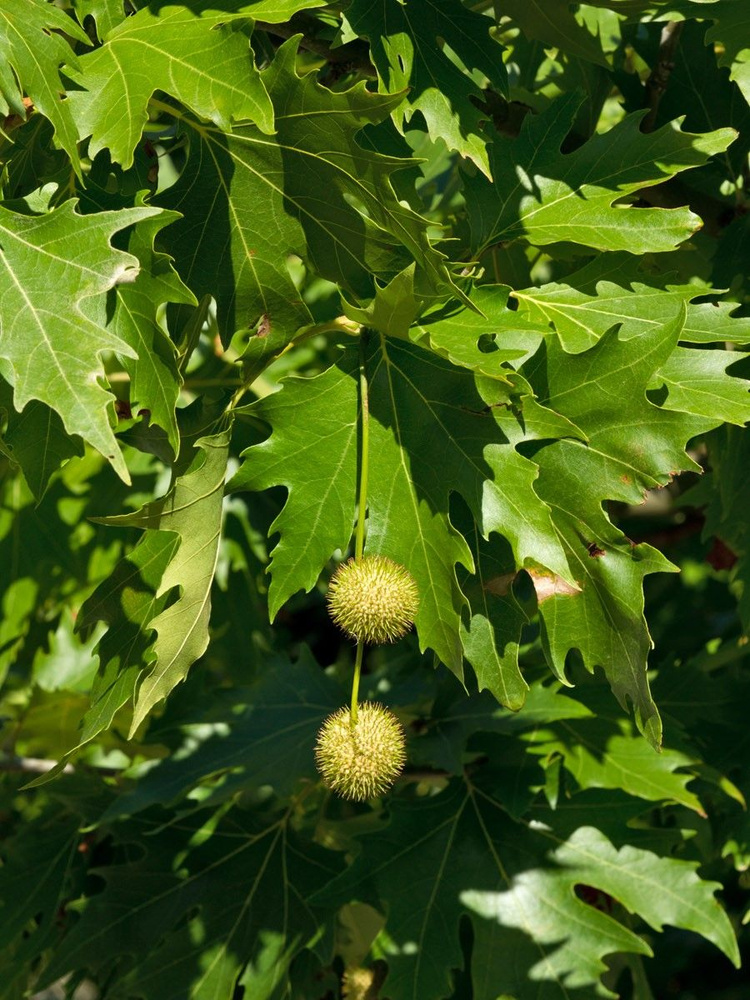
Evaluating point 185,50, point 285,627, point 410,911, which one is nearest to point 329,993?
point 410,911

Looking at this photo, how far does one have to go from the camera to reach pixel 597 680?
2.27 m

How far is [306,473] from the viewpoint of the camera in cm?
162

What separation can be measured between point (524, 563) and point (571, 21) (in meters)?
0.88

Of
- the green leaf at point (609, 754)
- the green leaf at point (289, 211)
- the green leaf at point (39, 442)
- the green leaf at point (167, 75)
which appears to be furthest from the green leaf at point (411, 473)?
the green leaf at point (609, 754)

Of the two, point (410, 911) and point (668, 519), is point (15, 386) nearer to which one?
point (410, 911)

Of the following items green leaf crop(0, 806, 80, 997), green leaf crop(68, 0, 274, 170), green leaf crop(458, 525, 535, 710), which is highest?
green leaf crop(68, 0, 274, 170)

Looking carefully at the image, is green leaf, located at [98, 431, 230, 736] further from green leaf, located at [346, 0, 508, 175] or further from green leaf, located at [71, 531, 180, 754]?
green leaf, located at [346, 0, 508, 175]

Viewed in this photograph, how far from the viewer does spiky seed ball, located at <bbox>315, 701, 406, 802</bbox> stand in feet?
5.25

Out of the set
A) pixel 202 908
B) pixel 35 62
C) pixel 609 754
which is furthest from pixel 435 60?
pixel 202 908

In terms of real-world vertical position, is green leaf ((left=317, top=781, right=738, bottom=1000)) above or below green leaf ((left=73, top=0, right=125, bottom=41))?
below

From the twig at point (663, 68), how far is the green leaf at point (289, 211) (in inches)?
32.8

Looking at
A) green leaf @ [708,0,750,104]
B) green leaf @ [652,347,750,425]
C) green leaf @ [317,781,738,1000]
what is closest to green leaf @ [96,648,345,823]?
green leaf @ [317,781,738,1000]

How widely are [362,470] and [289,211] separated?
1.21 feet

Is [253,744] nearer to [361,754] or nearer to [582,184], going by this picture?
[361,754]
